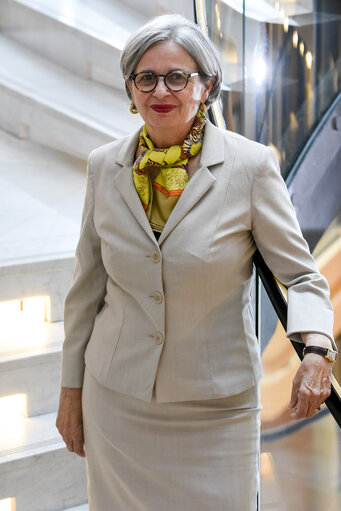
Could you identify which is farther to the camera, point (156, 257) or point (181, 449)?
point (181, 449)

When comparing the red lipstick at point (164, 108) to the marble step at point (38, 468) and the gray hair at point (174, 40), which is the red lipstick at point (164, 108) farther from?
the marble step at point (38, 468)

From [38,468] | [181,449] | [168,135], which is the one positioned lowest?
[38,468]

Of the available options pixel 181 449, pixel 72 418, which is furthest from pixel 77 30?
pixel 181 449

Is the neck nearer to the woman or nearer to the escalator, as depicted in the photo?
the woman

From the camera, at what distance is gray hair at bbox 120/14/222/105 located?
1.71 metres

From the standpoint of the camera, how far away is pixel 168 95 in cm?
172

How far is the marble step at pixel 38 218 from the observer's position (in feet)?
10.2

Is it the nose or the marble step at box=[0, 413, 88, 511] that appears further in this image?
the marble step at box=[0, 413, 88, 511]

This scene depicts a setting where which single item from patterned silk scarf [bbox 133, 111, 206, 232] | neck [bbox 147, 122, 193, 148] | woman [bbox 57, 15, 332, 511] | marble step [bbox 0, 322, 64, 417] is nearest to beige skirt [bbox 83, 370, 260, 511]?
woman [bbox 57, 15, 332, 511]

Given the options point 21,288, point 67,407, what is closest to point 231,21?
point 21,288

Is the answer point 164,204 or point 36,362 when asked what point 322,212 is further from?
point 164,204

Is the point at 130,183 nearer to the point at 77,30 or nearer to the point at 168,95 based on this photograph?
the point at 168,95

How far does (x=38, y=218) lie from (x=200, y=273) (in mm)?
2051

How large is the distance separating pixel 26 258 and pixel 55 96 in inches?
70.1
